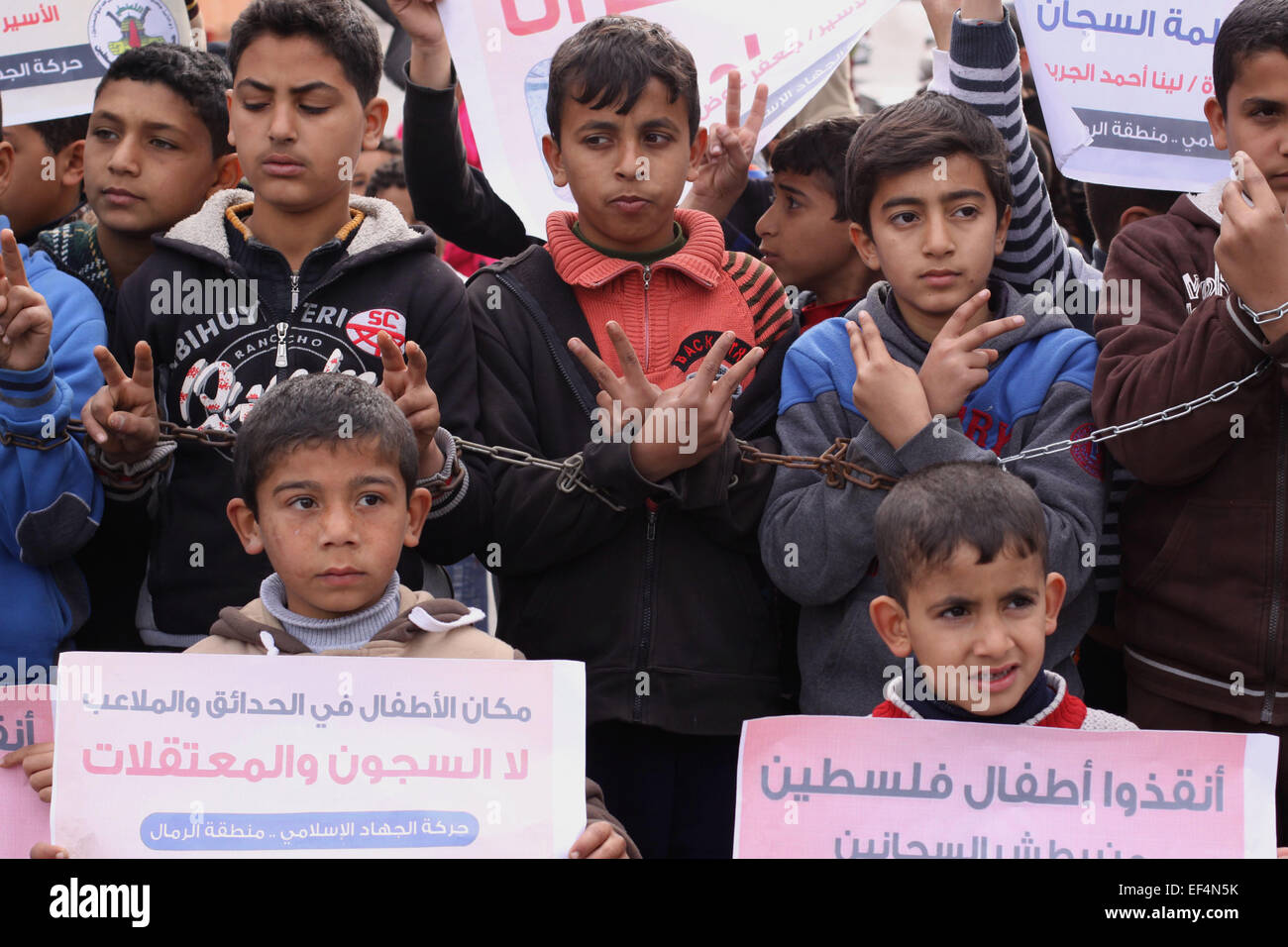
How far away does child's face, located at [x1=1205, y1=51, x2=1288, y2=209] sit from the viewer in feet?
10.2

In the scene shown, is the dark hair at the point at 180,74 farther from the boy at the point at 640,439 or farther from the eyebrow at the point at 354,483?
the eyebrow at the point at 354,483

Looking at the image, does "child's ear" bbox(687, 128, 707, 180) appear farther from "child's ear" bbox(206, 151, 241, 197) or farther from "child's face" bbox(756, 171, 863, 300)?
"child's ear" bbox(206, 151, 241, 197)

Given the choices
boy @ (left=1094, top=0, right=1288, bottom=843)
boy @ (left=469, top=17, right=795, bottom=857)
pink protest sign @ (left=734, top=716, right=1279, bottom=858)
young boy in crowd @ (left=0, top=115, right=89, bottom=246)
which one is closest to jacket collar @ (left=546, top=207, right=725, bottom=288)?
boy @ (left=469, top=17, right=795, bottom=857)

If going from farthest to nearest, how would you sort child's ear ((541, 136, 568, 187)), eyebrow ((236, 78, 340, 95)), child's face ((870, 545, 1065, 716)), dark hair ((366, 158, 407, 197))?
dark hair ((366, 158, 407, 197)) < child's ear ((541, 136, 568, 187)) < eyebrow ((236, 78, 340, 95)) < child's face ((870, 545, 1065, 716))

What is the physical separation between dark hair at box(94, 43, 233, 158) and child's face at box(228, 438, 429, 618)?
1.50 metres

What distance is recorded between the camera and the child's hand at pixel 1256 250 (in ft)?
9.02

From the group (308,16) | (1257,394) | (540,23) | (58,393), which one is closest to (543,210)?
(540,23)

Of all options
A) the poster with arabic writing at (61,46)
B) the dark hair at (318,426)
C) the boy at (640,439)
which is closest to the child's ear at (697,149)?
the boy at (640,439)

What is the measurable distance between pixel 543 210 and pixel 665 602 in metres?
1.33

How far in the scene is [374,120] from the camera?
3.76 meters

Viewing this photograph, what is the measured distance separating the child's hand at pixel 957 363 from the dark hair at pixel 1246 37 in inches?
30.8

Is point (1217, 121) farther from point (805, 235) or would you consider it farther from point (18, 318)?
point (18, 318)

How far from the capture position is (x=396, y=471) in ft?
9.39
